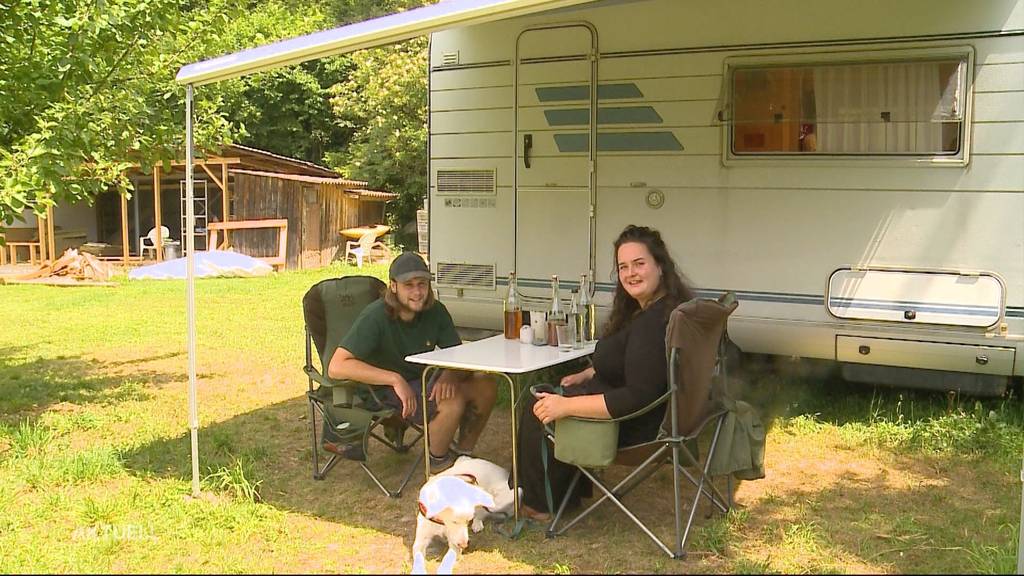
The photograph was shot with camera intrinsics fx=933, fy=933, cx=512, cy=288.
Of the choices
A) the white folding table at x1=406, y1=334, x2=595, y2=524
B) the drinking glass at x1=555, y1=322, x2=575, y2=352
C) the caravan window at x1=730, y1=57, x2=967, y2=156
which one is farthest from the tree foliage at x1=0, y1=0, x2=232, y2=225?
the caravan window at x1=730, y1=57, x2=967, y2=156

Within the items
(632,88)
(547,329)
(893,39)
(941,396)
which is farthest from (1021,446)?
(632,88)

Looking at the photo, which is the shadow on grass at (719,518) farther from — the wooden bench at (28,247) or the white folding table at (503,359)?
the wooden bench at (28,247)

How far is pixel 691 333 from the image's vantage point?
11.4 ft

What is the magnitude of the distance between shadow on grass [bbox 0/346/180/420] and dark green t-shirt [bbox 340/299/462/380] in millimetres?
2991

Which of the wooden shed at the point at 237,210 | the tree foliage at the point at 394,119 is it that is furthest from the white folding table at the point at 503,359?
the tree foliage at the point at 394,119

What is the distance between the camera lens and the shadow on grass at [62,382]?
6.59 metres

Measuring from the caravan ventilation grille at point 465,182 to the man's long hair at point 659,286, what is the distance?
8.02ft

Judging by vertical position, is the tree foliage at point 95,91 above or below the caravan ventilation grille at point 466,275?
above

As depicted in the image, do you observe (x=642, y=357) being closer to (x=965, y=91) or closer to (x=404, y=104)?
(x=965, y=91)

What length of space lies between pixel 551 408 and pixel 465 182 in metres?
3.02

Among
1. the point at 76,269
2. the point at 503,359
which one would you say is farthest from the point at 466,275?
the point at 76,269

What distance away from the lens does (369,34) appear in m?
3.81

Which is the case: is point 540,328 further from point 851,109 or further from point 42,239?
point 42,239

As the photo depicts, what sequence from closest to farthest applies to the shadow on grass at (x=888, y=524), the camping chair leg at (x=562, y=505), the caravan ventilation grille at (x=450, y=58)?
the shadow on grass at (x=888, y=524) → the camping chair leg at (x=562, y=505) → the caravan ventilation grille at (x=450, y=58)
